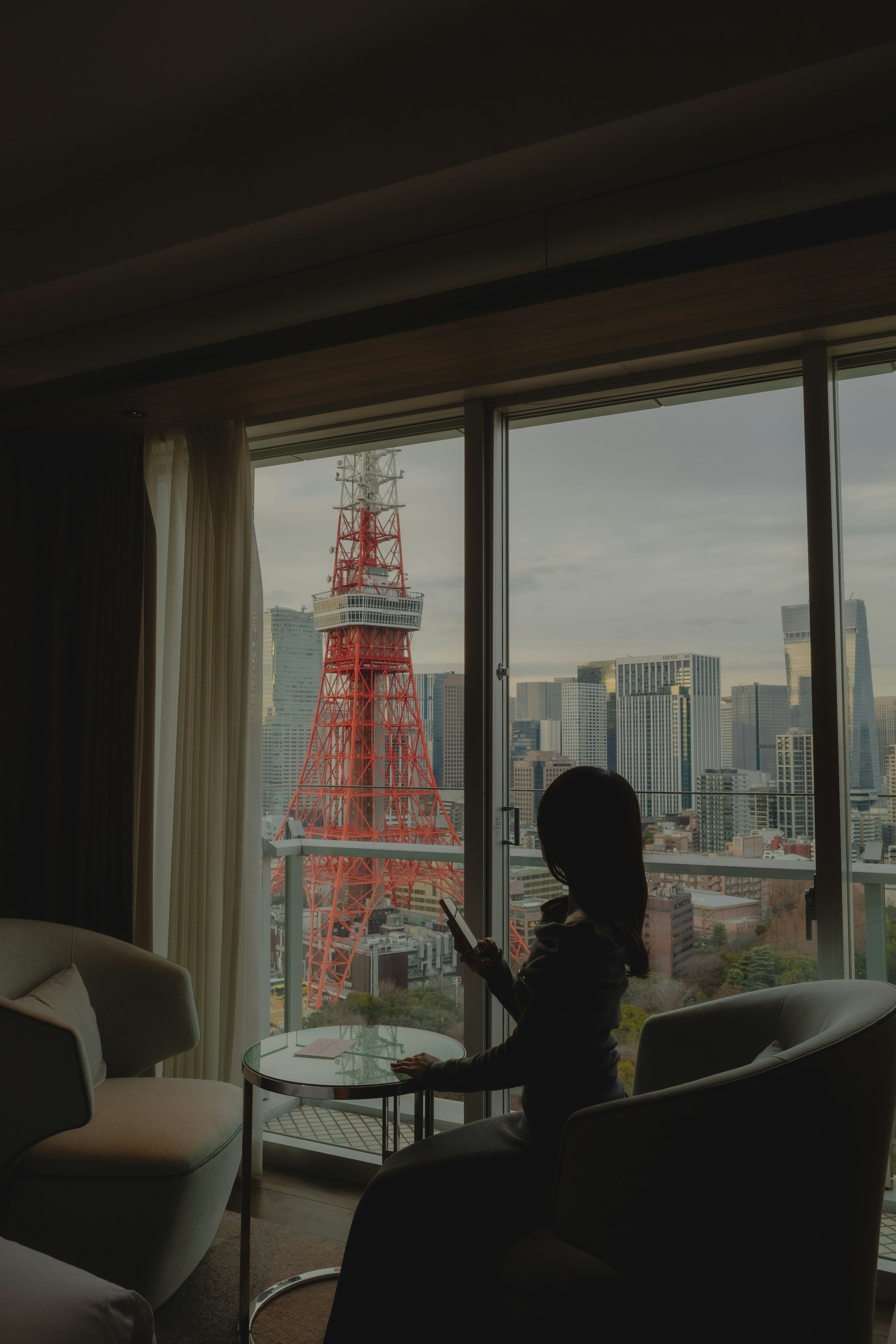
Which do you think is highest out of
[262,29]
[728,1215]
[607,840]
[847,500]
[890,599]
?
[262,29]

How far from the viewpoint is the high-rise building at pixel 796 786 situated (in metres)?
2.46

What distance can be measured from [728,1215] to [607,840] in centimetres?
66

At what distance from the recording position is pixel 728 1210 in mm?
1415

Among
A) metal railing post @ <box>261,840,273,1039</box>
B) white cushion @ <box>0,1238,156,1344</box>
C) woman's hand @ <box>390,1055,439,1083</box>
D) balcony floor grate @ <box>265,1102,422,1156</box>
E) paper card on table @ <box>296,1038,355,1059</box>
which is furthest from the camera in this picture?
metal railing post @ <box>261,840,273,1039</box>

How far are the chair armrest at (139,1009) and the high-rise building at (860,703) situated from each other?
6.63ft

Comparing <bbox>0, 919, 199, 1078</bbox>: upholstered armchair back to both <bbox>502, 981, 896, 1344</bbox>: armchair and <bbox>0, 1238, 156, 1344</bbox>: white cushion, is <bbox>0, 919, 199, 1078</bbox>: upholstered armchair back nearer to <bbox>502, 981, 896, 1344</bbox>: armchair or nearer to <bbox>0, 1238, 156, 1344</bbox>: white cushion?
<bbox>0, 1238, 156, 1344</bbox>: white cushion

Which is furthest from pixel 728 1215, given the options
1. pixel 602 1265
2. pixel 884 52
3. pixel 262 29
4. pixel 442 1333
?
pixel 262 29

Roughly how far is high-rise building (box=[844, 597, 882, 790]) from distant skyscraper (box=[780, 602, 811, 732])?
3.9 inches

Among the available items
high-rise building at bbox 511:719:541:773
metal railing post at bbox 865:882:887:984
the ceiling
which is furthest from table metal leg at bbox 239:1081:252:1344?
the ceiling

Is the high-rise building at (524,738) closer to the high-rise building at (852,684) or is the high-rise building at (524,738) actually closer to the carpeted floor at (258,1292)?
the high-rise building at (852,684)

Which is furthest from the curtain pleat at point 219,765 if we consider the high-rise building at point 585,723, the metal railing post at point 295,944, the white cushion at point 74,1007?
the high-rise building at point 585,723

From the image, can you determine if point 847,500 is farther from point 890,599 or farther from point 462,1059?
point 462,1059

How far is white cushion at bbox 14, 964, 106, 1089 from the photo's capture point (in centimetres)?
250

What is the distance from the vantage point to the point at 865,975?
7.75 ft
